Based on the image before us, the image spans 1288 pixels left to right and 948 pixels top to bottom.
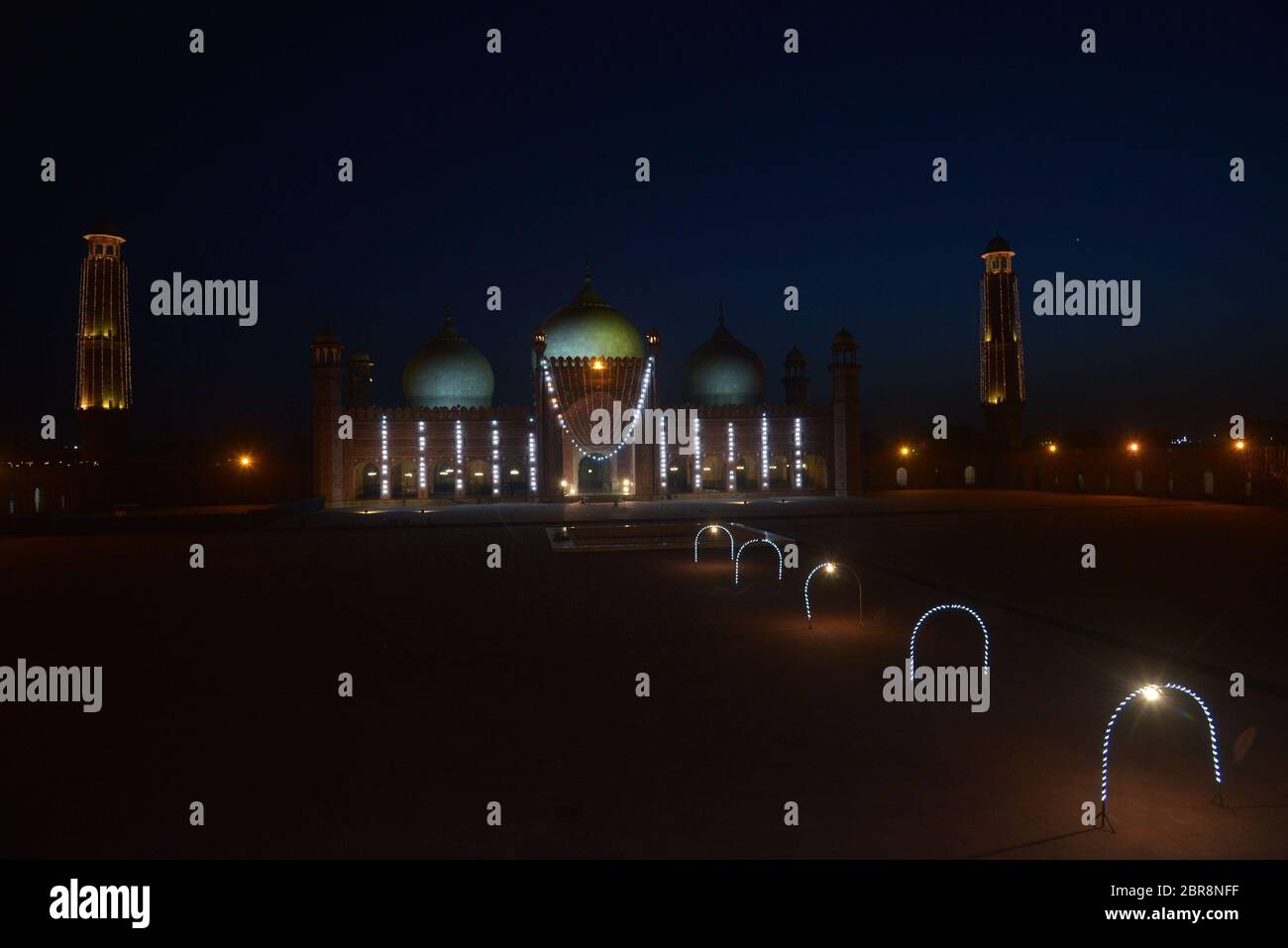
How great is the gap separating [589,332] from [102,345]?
875 inches

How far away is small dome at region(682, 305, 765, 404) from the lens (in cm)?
4931

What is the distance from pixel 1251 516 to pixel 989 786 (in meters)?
27.0

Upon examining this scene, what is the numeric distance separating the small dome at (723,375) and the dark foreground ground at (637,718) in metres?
34.1

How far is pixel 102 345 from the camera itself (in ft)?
135

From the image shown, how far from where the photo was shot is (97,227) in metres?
40.4

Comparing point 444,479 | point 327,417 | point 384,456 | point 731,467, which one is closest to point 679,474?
point 731,467

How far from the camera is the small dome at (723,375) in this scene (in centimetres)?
4931

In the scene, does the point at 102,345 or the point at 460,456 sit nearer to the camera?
the point at 102,345

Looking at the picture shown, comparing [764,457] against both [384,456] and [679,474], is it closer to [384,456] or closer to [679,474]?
[679,474]

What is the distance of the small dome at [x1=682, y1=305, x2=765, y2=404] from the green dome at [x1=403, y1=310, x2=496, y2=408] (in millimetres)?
11110

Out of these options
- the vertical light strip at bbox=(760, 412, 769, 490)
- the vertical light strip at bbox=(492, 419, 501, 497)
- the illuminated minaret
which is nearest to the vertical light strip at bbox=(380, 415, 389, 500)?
the vertical light strip at bbox=(492, 419, 501, 497)

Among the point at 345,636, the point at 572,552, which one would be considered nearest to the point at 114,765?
the point at 345,636

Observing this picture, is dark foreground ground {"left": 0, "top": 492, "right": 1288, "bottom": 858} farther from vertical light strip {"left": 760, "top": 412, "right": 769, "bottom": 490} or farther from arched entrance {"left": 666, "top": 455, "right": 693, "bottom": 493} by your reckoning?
vertical light strip {"left": 760, "top": 412, "right": 769, "bottom": 490}

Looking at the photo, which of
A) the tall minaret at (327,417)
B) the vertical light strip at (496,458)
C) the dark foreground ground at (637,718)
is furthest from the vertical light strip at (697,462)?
the dark foreground ground at (637,718)
